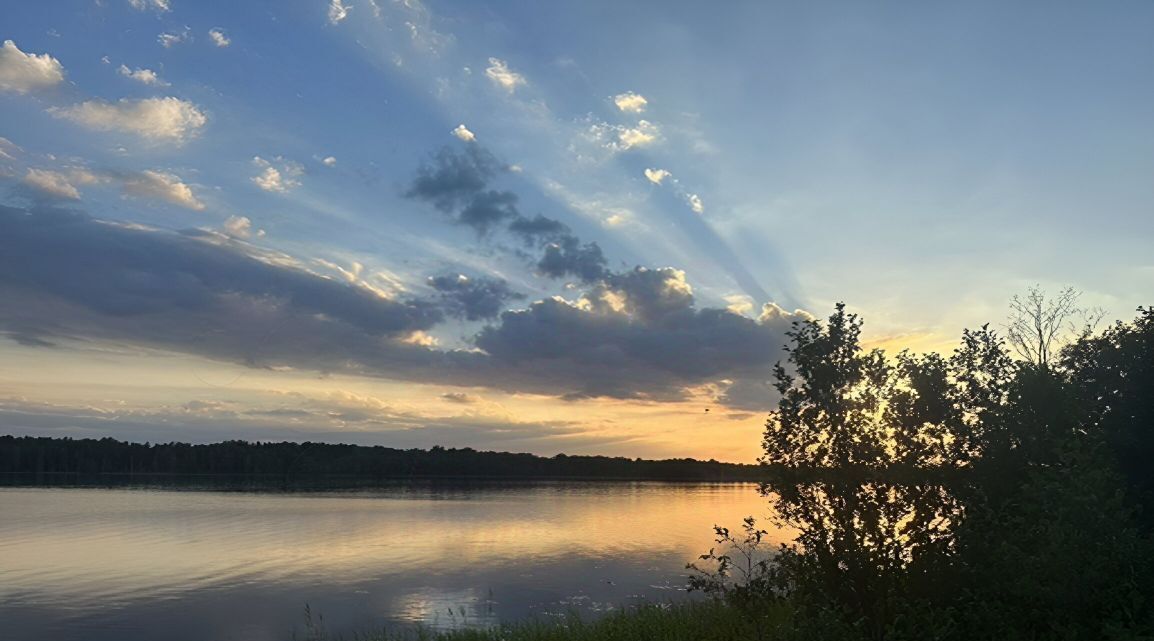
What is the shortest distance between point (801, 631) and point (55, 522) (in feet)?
315

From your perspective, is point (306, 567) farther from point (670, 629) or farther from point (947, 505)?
point (947, 505)

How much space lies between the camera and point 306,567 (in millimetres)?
60500

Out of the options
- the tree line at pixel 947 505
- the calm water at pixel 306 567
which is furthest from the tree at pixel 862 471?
the calm water at pixel 306 567

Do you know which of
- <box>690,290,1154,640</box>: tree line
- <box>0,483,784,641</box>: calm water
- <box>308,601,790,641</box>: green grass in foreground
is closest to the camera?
<box>690,290,1154,640</box>: tree line

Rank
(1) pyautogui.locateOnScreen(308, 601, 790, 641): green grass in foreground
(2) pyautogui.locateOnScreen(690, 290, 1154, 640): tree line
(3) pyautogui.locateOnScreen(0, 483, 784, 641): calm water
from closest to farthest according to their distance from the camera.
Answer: (2) pyautogui.locateOnScreen(690, 290, 1154, 640): tree line, (1) pyautogui.locateOnScreen(308, 601, 790, 641): green grass in foreground, (3) pyautogui.locateOnScreen(0, 483, 784, 641): calm water

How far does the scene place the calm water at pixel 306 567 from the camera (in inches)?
1656

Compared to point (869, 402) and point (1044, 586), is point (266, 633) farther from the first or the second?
point (1044, 586)

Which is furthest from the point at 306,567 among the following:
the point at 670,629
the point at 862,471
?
the point at 862,471

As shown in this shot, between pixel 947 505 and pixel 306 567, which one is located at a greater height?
pixel 947 505

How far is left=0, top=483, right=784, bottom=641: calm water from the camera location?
42.1m

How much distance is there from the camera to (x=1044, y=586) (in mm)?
13383

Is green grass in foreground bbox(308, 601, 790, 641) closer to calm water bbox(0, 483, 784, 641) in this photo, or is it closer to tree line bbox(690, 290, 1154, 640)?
tree line bbox(690, 290, 1154, 640)

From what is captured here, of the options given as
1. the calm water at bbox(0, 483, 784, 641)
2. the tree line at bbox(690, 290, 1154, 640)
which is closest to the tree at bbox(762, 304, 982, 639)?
the tree line at bbox(690, 290, 1154, 640)

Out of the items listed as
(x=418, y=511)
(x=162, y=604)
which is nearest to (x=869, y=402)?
(x=162, y=604)
